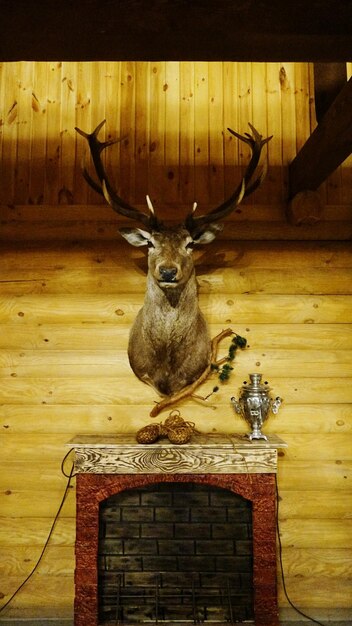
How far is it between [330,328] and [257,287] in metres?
0.59

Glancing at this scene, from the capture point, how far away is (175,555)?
289cm

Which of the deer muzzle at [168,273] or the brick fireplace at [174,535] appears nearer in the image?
the deer muzzle at [168,273]

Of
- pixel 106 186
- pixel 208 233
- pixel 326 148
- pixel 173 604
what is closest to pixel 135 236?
pixel 106 186

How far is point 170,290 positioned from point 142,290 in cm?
56
